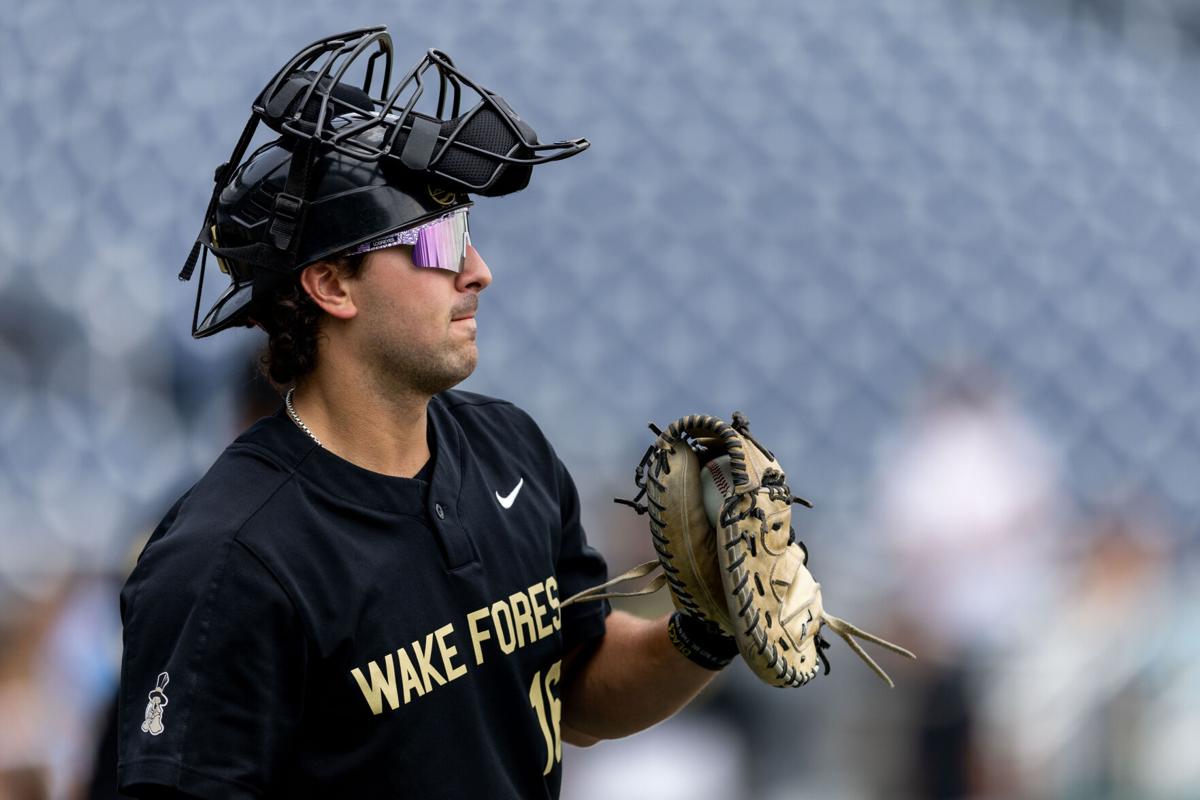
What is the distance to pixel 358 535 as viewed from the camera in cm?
175

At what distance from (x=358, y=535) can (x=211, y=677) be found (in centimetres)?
26

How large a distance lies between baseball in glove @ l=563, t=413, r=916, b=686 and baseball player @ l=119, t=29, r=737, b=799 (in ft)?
0.45

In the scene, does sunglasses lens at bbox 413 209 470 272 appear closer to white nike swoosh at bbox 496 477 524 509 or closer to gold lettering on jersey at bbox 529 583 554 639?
white nike swoosh at bbox 496 477 524 509

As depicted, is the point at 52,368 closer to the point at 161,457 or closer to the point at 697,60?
the point at 161,457

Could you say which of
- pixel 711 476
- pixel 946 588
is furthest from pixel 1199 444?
pixel 711 476

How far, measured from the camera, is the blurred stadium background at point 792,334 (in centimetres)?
399

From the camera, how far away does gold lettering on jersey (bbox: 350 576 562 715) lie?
168cm

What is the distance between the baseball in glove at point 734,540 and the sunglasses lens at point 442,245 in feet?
1.14

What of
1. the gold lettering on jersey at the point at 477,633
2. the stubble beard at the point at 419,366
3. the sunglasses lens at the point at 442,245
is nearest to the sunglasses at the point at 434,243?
the sunglasses lens at the point at 442,245

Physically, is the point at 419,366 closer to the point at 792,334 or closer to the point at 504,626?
the point at 504,626

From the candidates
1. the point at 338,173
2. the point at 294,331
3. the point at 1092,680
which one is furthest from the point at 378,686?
the point at 1092,680

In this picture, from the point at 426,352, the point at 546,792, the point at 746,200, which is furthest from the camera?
the point at 746,200

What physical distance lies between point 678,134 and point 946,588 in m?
1.59

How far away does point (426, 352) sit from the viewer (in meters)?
1.80
